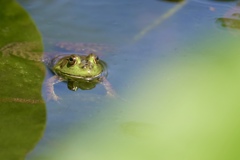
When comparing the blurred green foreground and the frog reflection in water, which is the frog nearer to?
the frog reflection in water

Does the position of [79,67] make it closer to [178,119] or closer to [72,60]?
[72,60]

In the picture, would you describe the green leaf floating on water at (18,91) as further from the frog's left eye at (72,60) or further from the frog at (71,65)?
the frog's left eye at (72,60)

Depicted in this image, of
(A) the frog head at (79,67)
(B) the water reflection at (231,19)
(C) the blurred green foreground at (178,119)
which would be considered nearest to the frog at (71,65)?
(A) the frog head at (79,67)

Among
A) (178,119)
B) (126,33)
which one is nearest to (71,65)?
(126,33)

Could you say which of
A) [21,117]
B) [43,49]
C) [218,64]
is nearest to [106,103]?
[21,117]

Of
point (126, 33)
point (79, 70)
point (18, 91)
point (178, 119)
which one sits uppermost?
point (178, 119)

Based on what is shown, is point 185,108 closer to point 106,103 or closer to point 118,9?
point 106,103
